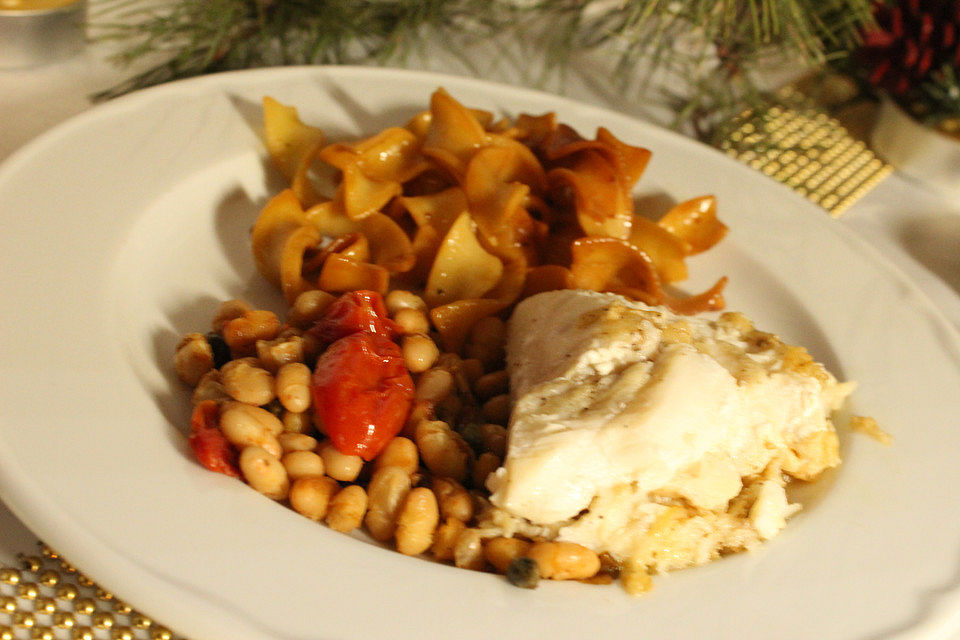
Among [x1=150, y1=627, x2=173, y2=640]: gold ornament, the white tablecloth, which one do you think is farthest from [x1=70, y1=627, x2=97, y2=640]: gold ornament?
the white tablecloth

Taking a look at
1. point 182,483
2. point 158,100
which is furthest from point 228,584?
point 158,100

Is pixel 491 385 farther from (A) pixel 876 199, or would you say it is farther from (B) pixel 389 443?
(A) pixel 876 199

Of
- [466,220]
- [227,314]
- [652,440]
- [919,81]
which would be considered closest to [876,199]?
[919,81]

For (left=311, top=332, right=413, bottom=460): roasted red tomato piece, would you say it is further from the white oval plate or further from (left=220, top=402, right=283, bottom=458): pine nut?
the white oval plate

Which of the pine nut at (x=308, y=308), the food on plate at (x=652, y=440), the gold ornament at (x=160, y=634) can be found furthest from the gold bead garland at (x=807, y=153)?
the gold ornament at (x=160, y=634)

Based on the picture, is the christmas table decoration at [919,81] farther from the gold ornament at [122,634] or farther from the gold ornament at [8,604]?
the gold ornament at [8,604]

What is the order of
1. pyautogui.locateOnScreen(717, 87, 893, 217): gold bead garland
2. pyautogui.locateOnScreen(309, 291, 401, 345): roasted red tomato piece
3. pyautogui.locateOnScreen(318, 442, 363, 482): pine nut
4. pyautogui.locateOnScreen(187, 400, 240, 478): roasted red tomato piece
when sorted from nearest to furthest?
pyautogui.locateOnScreen(187, 400, 240, 478): roasted red tomato piece → pyautogui.locateOnScreen(318, 442, 363, 482): pine nut → pyautogui.locateOnScreen(309, 291, 401, 345): roasted red tomato piece → pyautogui.locateOnScreen(717, 87, 893, 217): gold bead garland
